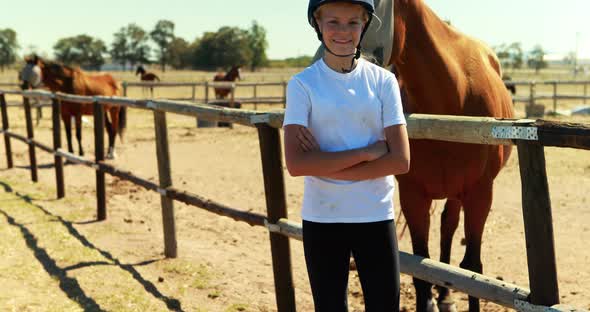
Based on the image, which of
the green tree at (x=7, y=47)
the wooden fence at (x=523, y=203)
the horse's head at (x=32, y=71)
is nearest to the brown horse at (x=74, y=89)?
the horse's head at (x=32, y=71)

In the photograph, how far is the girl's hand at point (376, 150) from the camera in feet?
6.14

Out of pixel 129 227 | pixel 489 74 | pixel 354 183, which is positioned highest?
pixel 489 74

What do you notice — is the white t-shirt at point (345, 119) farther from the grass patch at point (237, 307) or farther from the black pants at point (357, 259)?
the grass patch at point (237, 307)

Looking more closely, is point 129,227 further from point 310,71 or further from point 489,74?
point 310,71

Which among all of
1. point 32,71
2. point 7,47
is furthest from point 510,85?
point 7,47

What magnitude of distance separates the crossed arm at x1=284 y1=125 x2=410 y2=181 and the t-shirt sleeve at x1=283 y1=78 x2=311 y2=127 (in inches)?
0.9

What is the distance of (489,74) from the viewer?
3.47 meters

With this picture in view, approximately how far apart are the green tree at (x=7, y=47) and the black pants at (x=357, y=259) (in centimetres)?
10082

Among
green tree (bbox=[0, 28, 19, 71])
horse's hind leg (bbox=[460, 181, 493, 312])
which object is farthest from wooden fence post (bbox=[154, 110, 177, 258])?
green tree (bbox=[0, 28, 19, 71])

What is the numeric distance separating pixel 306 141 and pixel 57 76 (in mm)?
10119

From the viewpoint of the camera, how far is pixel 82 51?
3947 inches

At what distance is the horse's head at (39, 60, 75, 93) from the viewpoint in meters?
10.9

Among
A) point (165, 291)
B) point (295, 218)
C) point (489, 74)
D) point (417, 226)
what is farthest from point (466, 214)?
point (295, 218)

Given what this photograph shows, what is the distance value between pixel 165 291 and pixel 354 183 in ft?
9.03
